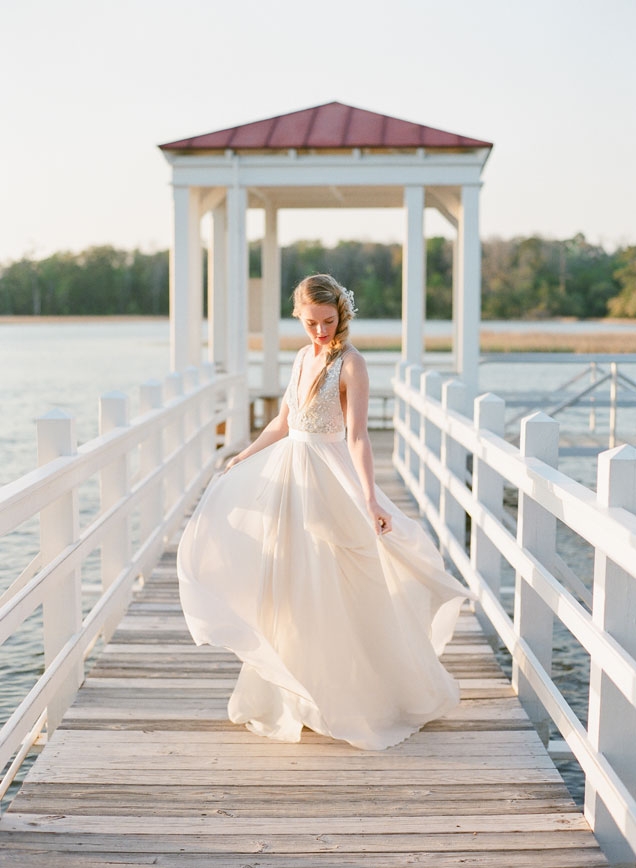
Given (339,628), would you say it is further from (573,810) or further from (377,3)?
(377,3)

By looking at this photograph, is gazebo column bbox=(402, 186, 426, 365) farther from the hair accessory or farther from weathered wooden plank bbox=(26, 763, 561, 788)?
weathered wooden plank bbox=(26, 763, 561, 788)

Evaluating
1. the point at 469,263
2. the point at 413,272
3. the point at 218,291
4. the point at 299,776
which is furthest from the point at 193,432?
the point at 218,291

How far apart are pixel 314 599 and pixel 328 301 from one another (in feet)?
3.72

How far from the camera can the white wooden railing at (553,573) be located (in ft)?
10.8

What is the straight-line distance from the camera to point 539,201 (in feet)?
177

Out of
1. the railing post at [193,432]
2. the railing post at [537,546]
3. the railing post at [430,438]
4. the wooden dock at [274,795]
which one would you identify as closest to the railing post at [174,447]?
the railing post at [193,432]

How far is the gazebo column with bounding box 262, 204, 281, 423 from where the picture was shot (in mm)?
15289

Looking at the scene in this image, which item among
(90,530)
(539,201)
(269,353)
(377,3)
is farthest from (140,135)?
(90,530)

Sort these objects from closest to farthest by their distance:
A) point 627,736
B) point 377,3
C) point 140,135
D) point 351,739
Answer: point 627,736 → point 351,739 → point 377,3 → point 140,135

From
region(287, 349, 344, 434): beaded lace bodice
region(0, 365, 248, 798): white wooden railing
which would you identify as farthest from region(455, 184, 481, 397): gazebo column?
region(287, 349, 344, 434): beaded lace bodice

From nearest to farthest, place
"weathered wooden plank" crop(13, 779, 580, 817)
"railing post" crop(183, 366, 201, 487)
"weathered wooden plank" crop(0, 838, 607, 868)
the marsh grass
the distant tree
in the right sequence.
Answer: "weathered wooden plank" crop(0, 838, 607, 868), "weathered wooden plank" crop(13, 779, 580, 817), "railing post" crop(183, 366, 201, 487), the marsh grass, the distant tree

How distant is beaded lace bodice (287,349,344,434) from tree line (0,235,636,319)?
43253 millimetres

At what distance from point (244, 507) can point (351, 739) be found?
0.99m

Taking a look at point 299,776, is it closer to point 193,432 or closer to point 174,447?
point 174,447
